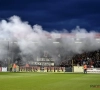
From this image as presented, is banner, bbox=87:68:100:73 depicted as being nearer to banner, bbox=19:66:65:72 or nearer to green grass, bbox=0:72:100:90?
banner, bbox=19:66:65:72

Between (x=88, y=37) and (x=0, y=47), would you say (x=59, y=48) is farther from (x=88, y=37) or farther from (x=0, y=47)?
(x=0, y=47)

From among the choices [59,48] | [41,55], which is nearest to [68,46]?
[59,48]

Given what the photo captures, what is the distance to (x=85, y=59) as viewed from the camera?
6172 centimetres

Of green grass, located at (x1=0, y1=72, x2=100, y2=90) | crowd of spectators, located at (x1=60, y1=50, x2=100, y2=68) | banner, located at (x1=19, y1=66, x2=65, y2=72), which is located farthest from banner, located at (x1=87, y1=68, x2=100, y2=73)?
green grass, located at (x1=0, y1=72, x2=100, y2=90)

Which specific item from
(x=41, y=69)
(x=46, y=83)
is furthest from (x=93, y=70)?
(x=46, y=83)

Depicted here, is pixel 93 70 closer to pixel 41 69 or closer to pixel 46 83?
pixel 41 69

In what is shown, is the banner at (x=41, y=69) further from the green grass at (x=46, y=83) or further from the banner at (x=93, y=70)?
the green grass at (x=46, y=83)

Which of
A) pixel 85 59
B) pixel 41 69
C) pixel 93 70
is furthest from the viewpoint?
pixel 85 59

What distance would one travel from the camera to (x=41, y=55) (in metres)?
62.6

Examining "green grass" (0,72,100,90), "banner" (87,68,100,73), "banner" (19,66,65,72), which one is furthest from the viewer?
"banner" (19,66,65,72)

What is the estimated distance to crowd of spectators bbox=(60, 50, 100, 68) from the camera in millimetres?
59969

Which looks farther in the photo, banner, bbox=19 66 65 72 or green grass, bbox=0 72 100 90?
banner, bbox=19 66 65 72

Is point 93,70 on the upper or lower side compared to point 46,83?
upper

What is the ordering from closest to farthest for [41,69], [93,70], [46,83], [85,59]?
[46,83]
[93,70]
[41,69]
[85,59]
